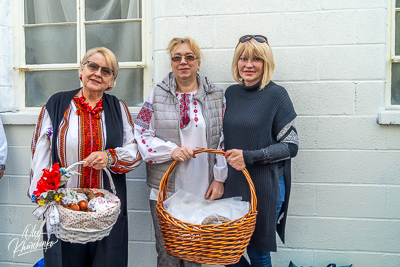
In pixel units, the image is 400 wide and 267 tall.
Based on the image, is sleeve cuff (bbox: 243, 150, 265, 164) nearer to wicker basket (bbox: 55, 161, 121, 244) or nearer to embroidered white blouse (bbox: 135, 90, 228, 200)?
embroidered white blouse (bbox: 135, 90, 228, 200)

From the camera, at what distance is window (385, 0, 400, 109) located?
2418 millimetres

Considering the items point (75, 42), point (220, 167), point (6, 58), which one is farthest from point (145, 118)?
point (6, 58)

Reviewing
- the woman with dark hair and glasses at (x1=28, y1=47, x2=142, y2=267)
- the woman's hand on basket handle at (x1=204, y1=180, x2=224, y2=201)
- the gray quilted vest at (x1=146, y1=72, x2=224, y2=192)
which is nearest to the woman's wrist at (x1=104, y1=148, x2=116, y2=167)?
the woman with dark hair and glasses at (x1=28, y1=47, x2=142, y2=267)

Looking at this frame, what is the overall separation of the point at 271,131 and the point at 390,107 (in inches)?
42.2

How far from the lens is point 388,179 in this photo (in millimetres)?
2414

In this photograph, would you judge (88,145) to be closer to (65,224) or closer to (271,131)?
(65,224)

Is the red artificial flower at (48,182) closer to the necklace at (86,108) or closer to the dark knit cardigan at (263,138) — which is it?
the necklace at (86,108)

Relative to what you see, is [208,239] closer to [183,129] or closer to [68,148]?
[183,129]

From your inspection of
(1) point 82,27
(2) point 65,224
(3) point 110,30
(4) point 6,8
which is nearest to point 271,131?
(2) point 65,224

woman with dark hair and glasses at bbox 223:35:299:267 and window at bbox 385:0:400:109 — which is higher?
window at bbox 385:0:400:109

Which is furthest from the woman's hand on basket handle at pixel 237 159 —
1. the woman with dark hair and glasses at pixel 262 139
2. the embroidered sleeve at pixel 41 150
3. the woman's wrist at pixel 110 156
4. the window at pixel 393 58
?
the window at pixel 393 58

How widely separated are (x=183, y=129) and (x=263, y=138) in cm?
49

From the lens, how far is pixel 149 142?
2078mm

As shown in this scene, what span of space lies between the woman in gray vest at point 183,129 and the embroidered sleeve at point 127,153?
6 centimetres
